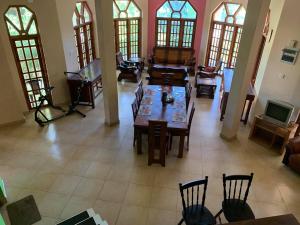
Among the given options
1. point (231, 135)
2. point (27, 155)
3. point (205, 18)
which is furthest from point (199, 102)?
point (27, 155)

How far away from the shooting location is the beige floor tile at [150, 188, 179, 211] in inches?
163

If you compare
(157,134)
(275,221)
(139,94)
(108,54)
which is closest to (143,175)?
(157,134)

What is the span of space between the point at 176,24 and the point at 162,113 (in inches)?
227

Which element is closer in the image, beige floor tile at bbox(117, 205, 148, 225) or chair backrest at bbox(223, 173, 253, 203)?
chair backrest at bbox(223, 173, 253, 203)

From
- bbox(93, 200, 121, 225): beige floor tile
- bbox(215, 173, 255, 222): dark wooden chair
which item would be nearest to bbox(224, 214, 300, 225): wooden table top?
bbox(215, 173, 255, 222): dark wooden chair

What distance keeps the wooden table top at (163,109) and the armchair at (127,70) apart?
266 cm

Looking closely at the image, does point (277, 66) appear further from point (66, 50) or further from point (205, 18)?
point (66, 50)

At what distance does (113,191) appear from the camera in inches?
173

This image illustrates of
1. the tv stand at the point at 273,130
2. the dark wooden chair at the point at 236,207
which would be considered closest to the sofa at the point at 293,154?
the tv stand at the point at 273,130

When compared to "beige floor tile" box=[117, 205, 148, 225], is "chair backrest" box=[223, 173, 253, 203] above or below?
above

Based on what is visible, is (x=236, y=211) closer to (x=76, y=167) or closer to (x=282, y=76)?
(x=76, y=167)

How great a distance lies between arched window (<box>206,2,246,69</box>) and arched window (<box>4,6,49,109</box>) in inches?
254

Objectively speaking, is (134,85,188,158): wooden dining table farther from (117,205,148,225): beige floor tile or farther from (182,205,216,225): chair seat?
(182,205,216,225): chair seat

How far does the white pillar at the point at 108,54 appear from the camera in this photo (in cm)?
511
